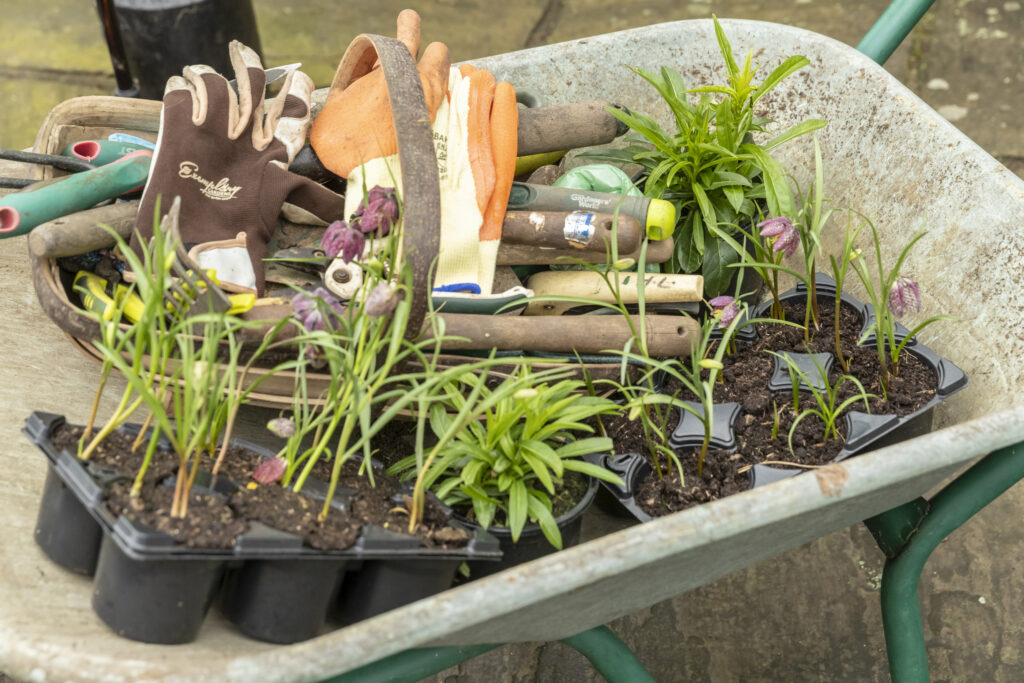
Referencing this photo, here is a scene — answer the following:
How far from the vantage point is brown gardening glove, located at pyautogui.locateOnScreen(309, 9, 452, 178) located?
4.31ft

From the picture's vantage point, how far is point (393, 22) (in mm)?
3242

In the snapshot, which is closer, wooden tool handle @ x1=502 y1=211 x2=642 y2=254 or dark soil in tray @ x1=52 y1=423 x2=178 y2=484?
dark soil in tray @ x1=52 y1=423 x2=178 y2=484

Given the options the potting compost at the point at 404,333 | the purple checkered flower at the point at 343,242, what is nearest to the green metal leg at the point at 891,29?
the potting compost at the point at 404,333

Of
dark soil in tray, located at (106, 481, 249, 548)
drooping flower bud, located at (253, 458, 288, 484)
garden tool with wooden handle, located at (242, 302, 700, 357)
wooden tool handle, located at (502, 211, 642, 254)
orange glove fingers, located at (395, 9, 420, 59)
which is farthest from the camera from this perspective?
orange glove fingers, located at (395, 9, 420, 59)

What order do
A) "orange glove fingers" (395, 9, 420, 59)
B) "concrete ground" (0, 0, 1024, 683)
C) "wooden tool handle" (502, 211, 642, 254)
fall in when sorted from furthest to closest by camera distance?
"concrete ground" (0, 0, 1024, 683)
"orange glove fingers" (395, 9, 420, 59)
"wooden tool handle" (502, 211, 642, 254)

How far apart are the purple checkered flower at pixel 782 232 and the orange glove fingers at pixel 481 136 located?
0.38 metres

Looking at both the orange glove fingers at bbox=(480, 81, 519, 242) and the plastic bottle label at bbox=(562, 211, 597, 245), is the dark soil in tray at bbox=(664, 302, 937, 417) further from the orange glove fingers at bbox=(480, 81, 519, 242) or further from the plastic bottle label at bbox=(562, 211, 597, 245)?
the orange glove fingers at bbox=(480, 81, 519, 242)

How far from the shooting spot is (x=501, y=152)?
1.33 m

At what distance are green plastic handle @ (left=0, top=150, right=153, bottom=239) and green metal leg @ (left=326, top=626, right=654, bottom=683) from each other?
0.67 metres

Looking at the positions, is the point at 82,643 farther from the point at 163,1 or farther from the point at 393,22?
the point at 393,22

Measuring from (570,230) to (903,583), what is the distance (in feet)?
2.10

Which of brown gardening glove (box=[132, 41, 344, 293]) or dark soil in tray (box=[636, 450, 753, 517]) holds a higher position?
brown gardening glove (box=[132, 41, 344, 293])

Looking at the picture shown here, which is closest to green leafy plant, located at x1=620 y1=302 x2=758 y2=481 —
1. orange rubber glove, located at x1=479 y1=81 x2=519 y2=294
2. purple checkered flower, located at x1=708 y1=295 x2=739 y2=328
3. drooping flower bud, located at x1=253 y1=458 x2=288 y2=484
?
purple checkered flower, located at x1=708 y1=295 x2=739 y2=328

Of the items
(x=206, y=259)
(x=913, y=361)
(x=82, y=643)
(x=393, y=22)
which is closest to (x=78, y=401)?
(x=206, y=259)
